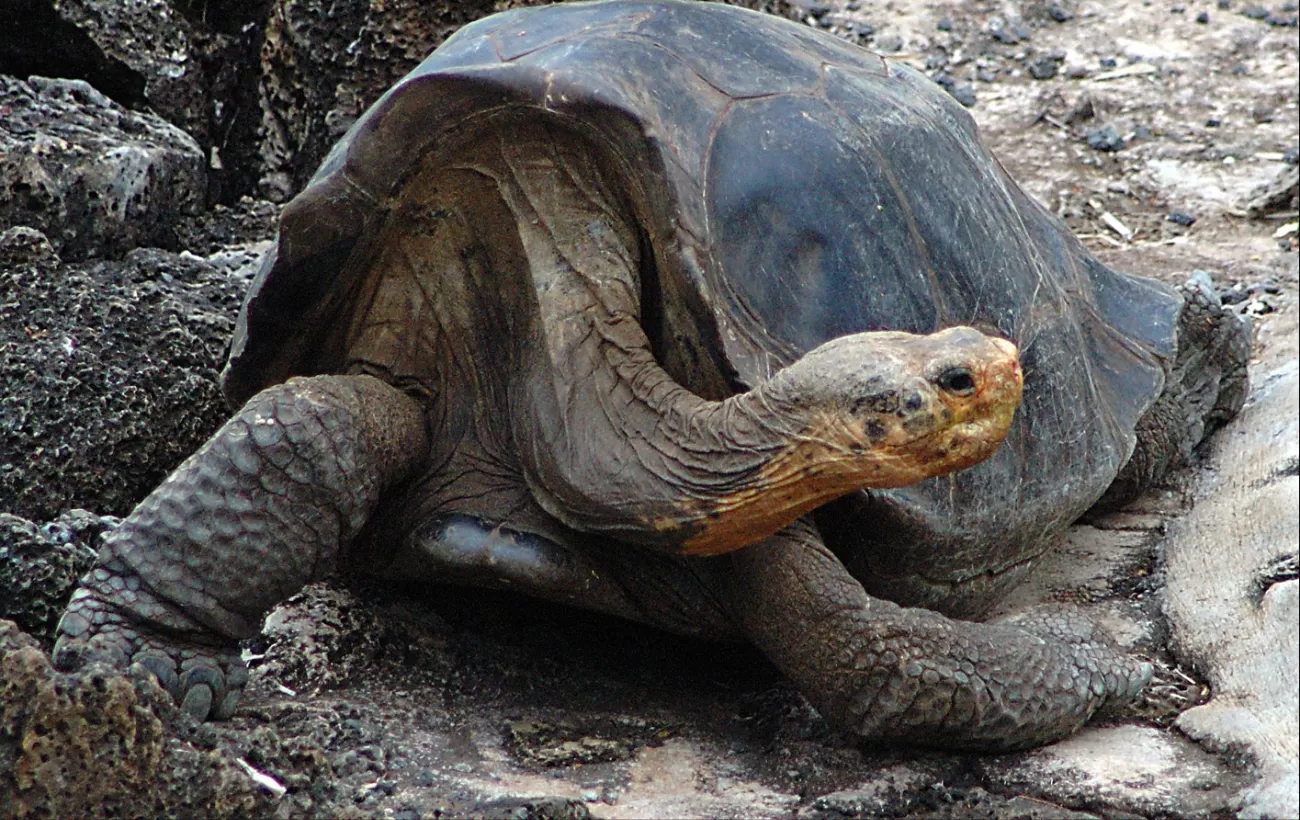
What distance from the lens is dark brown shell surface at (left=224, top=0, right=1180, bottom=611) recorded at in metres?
2.93

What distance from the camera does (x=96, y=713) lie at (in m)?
2.14

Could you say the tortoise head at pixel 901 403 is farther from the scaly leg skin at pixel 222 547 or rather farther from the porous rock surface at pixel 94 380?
the porous rock surface at pixel 94 380

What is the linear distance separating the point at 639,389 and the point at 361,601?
0.96m

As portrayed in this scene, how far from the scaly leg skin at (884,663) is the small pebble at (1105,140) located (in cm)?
409

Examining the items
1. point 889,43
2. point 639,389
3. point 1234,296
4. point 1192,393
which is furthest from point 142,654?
point 889,43

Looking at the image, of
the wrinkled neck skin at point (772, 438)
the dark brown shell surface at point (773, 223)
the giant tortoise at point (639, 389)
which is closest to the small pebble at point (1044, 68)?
the dark brown shell surface at point (773, 223)

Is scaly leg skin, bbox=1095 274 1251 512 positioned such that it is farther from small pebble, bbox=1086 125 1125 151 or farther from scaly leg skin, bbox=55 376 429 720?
scaly leg skin, bbox=55 376 429 720

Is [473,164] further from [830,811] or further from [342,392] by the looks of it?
[830,811]

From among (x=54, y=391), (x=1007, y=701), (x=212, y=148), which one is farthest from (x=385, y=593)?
(x=212, y=148)

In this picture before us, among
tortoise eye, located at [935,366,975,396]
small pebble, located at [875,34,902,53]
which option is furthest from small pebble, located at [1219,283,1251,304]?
tortoise eye, located at [935,366,975,396]

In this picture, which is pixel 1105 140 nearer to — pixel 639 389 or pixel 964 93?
pixel 964 93

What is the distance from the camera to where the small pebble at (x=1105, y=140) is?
670 centimetres

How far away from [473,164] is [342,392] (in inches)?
20.4

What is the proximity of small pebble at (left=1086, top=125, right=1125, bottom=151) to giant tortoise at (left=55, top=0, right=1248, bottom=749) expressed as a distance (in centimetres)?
349
